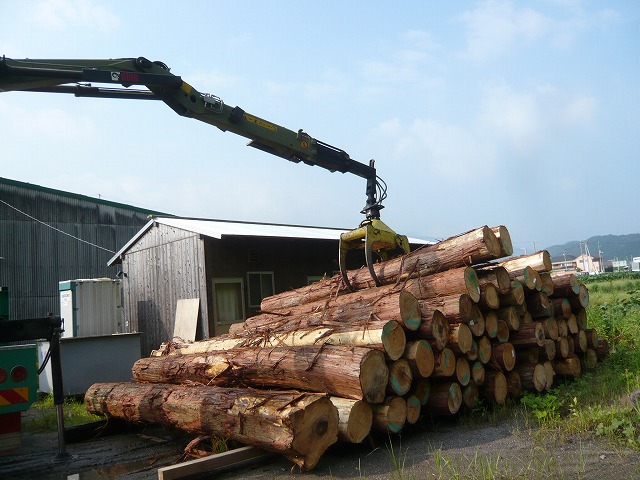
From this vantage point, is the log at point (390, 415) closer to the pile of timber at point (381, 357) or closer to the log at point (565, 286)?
the pile of timber at point (381, 357)

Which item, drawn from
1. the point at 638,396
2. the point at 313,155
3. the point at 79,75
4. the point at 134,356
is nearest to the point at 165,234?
the point at 134,356

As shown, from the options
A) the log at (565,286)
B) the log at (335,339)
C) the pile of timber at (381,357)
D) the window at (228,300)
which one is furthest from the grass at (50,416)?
the log at (565,286)

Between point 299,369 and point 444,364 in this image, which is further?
point 444,364

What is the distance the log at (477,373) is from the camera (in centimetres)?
754

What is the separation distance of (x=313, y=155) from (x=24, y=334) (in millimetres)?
5057

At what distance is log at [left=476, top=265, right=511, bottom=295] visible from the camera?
25.8ft

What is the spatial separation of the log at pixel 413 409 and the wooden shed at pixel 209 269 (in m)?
7.04

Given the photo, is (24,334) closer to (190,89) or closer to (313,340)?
(313,340)

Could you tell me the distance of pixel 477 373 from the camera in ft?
24.9

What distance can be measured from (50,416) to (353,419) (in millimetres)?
6455

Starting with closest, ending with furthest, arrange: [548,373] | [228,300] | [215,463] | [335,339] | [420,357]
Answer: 1. [215,463]
2. [420,357]
3. [335,339]
4. [548,373]
5. [228,300]

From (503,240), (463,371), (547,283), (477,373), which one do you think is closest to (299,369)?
(463,371)

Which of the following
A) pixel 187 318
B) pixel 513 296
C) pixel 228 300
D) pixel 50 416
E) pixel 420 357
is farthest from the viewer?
pixel 228 300

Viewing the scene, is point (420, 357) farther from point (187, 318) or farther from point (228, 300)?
point (187, 318)
